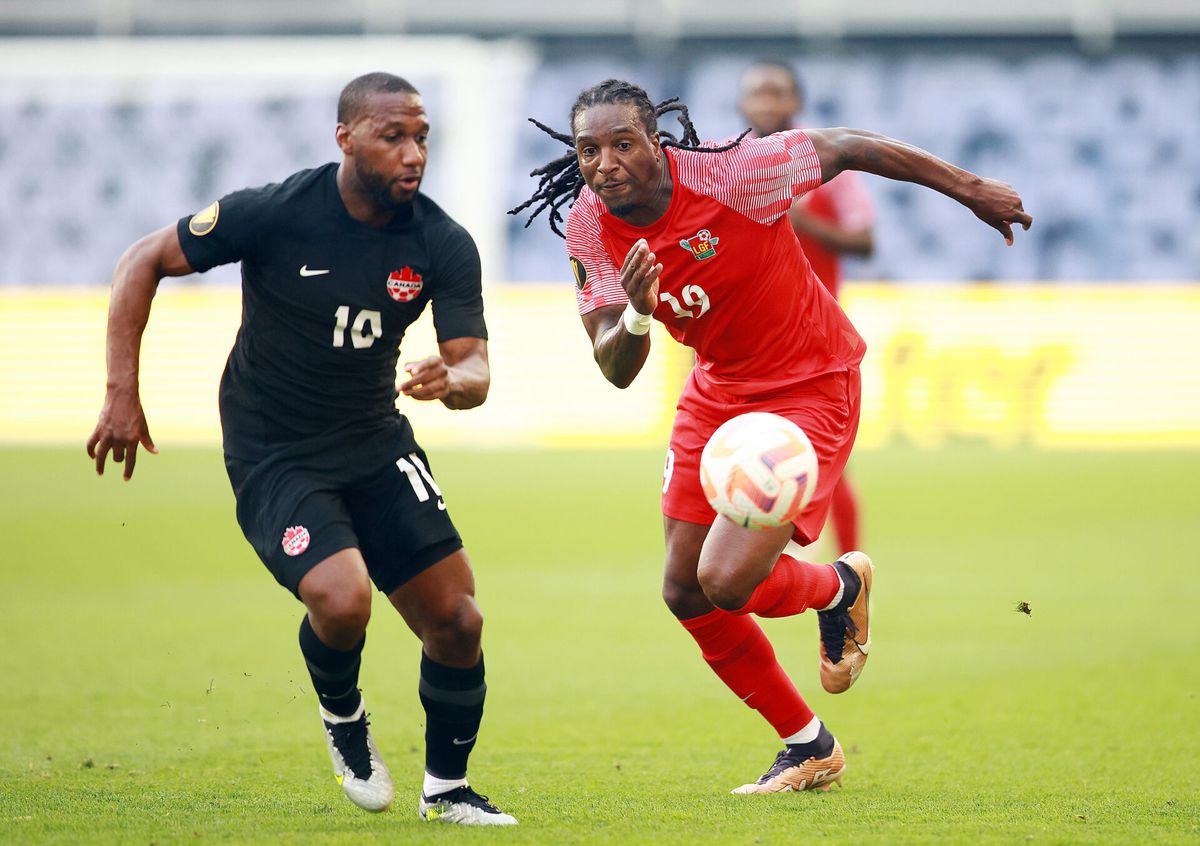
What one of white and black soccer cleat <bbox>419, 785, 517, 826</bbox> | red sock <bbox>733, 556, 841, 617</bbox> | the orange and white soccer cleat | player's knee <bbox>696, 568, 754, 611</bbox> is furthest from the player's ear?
the orange and white soccer cleat

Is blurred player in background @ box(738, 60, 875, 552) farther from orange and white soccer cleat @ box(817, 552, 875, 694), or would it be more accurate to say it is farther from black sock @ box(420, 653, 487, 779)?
black sock @ box(420, 653, 487, 779)

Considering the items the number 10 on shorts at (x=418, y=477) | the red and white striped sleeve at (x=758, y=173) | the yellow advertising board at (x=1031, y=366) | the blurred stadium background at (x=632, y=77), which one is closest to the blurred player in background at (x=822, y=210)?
the red and white striped sleeve at (x=758, y=173)

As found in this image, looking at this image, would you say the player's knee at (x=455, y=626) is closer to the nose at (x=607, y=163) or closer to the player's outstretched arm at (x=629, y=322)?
the player's outstretched arm at (x=629, y=322)

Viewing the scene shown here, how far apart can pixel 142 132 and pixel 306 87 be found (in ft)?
10.3

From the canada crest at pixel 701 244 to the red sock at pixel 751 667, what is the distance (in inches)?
52.8

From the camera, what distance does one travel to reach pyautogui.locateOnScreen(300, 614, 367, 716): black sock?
214 inches

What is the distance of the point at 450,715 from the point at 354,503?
2.60 ft

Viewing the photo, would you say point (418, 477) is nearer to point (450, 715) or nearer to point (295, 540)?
point (295, 540)

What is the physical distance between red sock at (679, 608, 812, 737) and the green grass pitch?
33 cm

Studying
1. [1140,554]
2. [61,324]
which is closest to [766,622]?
[1140,554]

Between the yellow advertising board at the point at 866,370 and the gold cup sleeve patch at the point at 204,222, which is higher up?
the gold cup sleeve patch at the point at 204,222

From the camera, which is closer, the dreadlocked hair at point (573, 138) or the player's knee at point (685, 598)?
the dreadlocked hair at point (573, 138)

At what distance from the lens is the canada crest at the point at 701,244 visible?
5.77m

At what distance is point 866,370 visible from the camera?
71.8 feet
